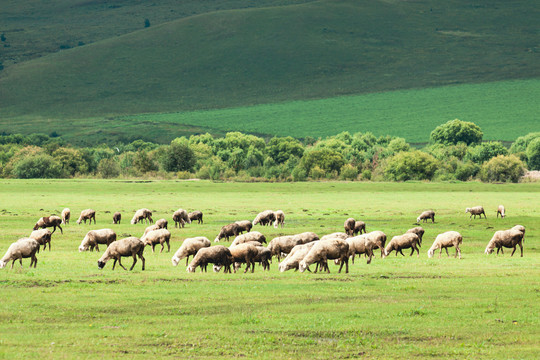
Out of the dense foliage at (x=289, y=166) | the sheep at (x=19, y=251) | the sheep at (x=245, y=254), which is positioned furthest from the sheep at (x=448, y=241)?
the dense foliage at (x=289, y=166)

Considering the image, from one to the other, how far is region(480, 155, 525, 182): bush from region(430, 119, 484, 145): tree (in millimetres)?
61874

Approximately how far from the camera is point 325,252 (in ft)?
86.7

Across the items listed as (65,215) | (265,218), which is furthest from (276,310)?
(65,215)

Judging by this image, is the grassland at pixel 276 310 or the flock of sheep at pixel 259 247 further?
the flock of sheep at pixel 259 247

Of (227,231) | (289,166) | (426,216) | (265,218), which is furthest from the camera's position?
(289,166)

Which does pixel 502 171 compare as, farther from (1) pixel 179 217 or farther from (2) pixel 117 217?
(2) pixel 117 217

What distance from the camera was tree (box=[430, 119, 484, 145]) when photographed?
563 feet

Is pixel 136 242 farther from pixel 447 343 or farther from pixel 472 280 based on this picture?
pixel 447 343

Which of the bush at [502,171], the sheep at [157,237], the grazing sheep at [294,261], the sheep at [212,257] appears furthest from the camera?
the bush at [502,171]

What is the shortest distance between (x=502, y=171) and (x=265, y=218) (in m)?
68.5

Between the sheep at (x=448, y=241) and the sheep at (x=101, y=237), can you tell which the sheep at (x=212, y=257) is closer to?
the sheep at (x=101, y=237)

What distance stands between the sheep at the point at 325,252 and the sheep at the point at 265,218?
21.7 meters

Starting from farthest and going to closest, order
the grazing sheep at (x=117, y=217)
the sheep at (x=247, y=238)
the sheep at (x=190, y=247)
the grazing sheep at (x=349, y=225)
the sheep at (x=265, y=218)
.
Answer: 1. the grazing sheep at (x=117, y=217)
2. the sheep at (x=265, y=218)
3. the grazing sheep at (x=349, y=225)
4. the sheep at (x=247, y=238)
5. the sheep at (x=190, y=247)

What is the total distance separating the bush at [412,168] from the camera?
352 feet
